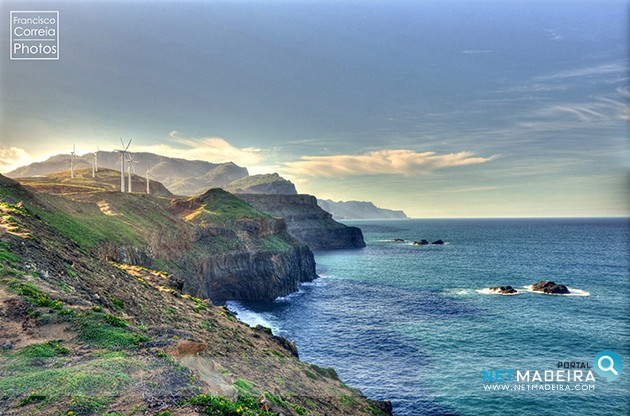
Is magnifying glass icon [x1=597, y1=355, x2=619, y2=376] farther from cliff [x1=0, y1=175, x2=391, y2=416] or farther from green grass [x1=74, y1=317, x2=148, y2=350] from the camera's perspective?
green grass [x1=74, y1=317, x2=148, y2=350]

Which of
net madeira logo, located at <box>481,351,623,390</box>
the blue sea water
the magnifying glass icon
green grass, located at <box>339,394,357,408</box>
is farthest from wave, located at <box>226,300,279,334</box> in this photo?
the magnifying glass icon

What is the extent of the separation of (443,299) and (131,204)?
74.9m

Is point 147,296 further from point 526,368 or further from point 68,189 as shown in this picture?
point 68,189

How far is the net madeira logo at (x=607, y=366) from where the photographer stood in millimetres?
39625

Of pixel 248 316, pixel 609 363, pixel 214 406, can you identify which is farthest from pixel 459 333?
pixel 214 406

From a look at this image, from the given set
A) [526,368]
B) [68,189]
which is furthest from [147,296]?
[68,189]

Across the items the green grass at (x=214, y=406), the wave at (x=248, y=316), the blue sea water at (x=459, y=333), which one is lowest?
the wave at (x=248, y=316)

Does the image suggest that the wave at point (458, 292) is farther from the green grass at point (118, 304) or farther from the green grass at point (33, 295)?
the green grass at point (33, 295)

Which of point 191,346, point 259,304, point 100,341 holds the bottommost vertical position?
point 259,304

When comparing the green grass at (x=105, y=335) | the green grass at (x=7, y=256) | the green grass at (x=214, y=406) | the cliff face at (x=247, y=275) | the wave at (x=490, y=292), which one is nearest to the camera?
the green grass at (x=214, y=406)

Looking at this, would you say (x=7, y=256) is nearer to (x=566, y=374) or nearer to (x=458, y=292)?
(x=566, y=374)

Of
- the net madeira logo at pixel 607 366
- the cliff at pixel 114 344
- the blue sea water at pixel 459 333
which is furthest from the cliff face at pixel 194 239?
the net madeira logo at pixel 607 366

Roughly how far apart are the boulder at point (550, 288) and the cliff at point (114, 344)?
70.5 m

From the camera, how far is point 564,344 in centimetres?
4984
